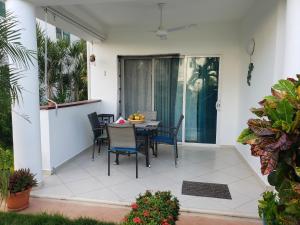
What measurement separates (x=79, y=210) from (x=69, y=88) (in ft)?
18.2

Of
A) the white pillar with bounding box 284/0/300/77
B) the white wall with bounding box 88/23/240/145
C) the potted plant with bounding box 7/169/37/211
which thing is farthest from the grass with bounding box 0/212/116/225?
the white wall with bounding box 88/23/240/145

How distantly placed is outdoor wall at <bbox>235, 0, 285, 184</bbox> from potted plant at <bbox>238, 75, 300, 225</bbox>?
1359 millimetres

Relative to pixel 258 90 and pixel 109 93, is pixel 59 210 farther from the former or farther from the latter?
pixel 109 93

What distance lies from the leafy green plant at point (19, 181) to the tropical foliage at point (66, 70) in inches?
165

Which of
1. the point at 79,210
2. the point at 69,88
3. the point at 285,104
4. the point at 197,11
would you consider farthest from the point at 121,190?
the point at 69,88

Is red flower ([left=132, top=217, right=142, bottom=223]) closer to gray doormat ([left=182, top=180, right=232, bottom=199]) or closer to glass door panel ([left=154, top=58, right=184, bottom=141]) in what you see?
gray doormat ([left=182, top=180, right=232, bottom=199])

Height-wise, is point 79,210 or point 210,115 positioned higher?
point 210,115

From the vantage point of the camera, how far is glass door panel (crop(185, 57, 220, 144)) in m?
5.48

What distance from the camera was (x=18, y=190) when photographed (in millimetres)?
2639

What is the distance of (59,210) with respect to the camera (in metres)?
2.70

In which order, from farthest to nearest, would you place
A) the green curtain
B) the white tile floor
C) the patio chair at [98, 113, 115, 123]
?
the patio chair at [98, 113, 115, 123] < the green curtain < the white tile floor

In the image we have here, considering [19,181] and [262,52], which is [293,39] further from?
[19,181]

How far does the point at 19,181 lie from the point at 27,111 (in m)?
0.89

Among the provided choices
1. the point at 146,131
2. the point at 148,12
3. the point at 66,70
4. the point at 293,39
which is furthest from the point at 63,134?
the point at 66,70
